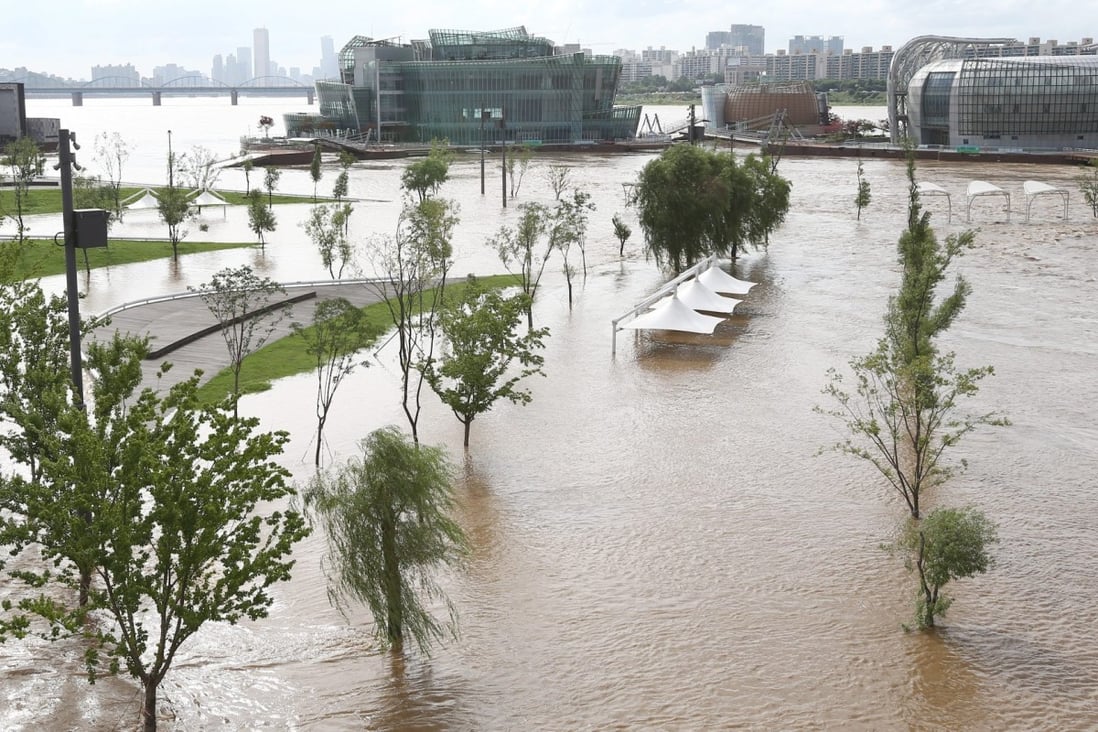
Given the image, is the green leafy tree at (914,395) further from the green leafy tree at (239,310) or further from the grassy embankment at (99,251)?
the grassy embankment at (99,251)

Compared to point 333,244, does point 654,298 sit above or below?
below

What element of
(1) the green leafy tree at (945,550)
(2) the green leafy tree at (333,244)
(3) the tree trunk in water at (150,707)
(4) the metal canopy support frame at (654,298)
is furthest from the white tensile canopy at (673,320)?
(3) the tree trunk in water at (150,707)

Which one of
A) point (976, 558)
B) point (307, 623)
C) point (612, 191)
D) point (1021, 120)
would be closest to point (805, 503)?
point (976, 558)

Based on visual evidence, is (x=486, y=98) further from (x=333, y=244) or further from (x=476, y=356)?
(x=476, y=356)

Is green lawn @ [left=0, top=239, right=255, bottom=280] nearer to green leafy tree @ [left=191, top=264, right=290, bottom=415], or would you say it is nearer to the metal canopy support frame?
green leafy tree @ [left=191, top=264, right=290, bottom=415]

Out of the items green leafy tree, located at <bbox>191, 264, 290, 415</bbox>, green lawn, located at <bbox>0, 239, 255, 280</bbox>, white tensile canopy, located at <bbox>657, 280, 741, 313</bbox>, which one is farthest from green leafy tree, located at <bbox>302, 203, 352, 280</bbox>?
white tensile canopy, located at <bbox>657, 280, 741, 313</bbox>

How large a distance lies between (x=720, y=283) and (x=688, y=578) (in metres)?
24.4

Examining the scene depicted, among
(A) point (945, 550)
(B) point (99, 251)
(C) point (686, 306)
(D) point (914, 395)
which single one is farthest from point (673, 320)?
(B) point (99, 251)

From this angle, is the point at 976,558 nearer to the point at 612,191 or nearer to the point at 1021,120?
the point at 612,191

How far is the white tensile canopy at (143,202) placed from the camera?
7394 centimetres

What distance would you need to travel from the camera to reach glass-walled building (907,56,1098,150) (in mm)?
126125

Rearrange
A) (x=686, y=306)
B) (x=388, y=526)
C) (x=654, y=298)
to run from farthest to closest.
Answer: (x=654, y=298)
(x=686, y=306)
(x=388, y=526)

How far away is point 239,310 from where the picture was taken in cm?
3969

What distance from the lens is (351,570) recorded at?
17109mm
